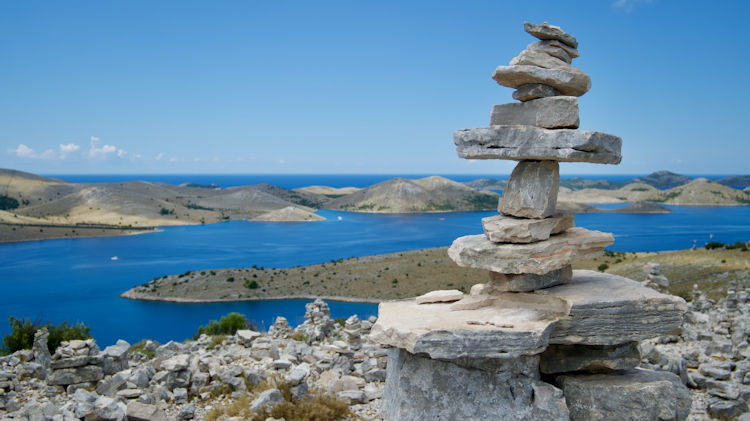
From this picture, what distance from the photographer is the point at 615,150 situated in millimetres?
10234

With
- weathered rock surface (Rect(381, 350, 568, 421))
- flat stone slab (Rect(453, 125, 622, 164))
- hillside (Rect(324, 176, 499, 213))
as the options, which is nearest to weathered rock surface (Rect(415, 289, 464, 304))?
weathered rock surface (Rect(381, 350, 568, 421))

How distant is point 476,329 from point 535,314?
1578 millimetres

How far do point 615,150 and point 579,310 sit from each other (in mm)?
3449

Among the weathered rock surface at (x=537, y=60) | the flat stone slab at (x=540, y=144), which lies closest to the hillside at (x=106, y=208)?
the flat stone slab at (x=540, y=144)

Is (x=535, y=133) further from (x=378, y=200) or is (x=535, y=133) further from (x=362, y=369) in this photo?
(x=378, y=200)

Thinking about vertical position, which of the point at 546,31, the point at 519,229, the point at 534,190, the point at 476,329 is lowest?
the point at 476,329

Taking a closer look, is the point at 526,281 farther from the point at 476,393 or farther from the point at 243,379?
the point at 243,379

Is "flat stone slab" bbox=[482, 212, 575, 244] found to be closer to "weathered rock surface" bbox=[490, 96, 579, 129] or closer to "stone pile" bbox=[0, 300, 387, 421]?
"weathered rock surface" bbox=[490, 96, 579, 129]

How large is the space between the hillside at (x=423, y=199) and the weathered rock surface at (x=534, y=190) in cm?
16688

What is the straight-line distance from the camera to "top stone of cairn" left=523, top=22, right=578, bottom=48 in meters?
10.7

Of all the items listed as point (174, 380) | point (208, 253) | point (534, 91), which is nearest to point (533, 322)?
point (534, 91)

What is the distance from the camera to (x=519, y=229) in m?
10.2

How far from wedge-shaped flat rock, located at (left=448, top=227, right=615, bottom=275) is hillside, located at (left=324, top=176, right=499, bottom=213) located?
16690 cm

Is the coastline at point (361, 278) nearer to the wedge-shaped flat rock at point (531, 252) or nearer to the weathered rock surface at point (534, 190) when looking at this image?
the wedge-shaped flat rock at point (531, 252)
